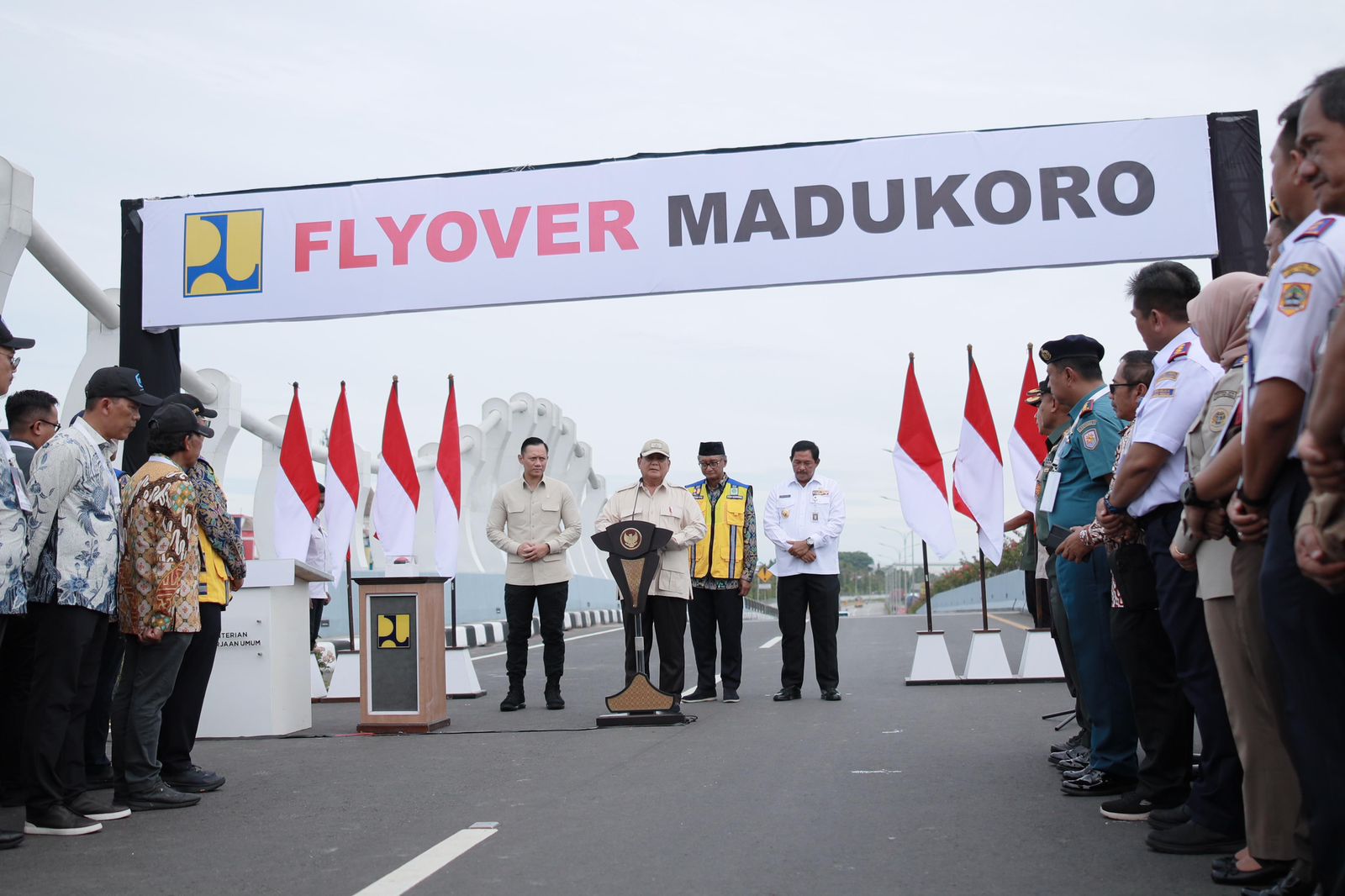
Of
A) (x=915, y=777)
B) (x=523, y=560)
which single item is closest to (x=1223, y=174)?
(x=915, y=777)

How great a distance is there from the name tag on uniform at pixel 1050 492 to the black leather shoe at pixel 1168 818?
61.5 inches

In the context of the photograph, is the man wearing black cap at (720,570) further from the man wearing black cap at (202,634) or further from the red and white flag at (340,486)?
the red and white flag at (340,486)

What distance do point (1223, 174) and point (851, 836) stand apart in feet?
20.1

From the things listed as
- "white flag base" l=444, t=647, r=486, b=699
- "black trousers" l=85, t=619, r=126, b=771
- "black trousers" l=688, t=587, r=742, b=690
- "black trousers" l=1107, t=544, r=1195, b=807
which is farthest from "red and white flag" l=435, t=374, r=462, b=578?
"black trousers" l=1107, t=544, r=1195, b=807

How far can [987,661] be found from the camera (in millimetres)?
11133

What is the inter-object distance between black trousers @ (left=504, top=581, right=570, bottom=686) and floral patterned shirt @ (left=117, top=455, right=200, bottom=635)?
4.07m

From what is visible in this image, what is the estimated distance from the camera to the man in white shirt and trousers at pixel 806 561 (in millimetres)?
10126

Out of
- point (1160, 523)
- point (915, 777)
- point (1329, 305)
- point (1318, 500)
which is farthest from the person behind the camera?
point (915, 777)

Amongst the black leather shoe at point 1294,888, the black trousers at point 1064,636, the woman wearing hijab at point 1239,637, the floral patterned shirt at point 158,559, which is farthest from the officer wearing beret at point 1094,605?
the floral patterned shirt at point 158,559

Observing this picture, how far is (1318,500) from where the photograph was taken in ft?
8.98

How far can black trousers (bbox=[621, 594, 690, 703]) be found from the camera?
9.06 metres

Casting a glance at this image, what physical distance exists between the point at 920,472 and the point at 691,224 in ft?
13.5

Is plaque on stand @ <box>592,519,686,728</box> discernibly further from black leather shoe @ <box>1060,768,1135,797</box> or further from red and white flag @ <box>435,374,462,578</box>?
red and white flag @ <box>435,374,462,578</box>

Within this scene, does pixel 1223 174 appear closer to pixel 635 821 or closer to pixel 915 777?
pixel 915 777
